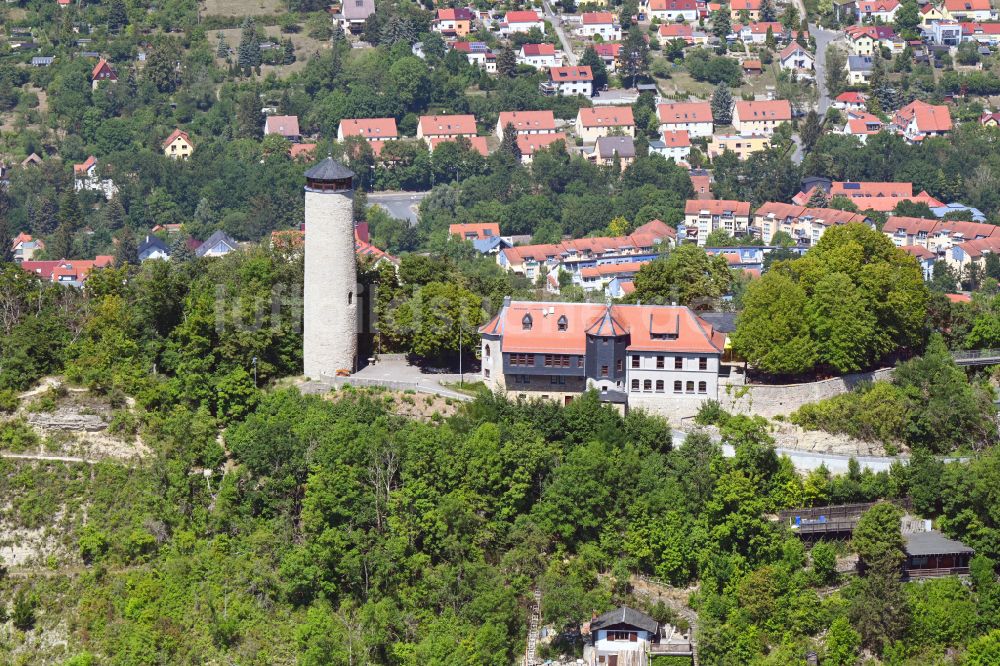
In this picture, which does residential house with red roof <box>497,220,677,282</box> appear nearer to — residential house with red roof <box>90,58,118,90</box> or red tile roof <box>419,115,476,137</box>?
red tile roof <box>419,115,476,137</box>

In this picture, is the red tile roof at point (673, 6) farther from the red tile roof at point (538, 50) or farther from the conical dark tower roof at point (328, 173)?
the conical dark tower roof at point (328, 173)

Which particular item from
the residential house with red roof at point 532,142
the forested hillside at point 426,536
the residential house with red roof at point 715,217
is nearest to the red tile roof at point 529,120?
the residential house with red roof at point 532,142

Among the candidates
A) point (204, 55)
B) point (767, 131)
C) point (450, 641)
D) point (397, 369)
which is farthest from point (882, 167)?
point (450, 641)

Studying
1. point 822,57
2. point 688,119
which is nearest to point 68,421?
point 688,119

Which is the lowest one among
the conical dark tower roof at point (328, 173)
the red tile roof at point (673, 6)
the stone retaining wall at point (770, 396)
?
the stone retaining wall at point (770, 396)

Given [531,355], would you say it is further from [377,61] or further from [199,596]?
[377,61]

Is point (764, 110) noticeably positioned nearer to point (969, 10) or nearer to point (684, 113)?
point (684, 113)
